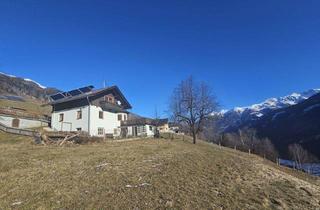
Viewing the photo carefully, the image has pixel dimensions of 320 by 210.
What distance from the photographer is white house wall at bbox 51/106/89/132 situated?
5241cm

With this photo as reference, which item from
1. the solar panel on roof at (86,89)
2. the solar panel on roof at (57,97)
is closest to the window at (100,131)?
the solar panel on roof at (86,89)

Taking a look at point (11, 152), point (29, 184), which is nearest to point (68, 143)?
point (11, 152)

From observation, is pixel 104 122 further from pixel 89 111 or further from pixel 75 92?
pixel 75 92

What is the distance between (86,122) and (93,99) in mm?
4843

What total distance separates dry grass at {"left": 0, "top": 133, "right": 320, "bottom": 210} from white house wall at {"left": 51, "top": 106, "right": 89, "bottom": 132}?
27.3 m

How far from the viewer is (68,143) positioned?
36.5 meters

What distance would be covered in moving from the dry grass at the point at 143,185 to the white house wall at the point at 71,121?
89.6 ft

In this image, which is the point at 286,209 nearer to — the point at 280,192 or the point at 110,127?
the point at 280,192

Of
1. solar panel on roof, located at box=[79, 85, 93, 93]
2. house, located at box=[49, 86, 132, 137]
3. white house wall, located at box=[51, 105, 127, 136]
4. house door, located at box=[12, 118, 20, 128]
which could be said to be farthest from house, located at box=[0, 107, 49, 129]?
solar panel on roof, located at box=[79, 85, 93, 93]

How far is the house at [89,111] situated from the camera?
→ 2067 inches

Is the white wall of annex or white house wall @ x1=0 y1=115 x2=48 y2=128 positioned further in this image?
white house wall @ x1=0 y1=115 x2=48 y2=128

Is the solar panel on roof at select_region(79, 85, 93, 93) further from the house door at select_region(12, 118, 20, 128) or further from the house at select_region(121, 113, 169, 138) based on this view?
the house door at select_region(12, 118, 20, 128)

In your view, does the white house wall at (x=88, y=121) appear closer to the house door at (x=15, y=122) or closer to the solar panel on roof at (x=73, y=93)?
the solar panel on roof at (x=73, y=93)

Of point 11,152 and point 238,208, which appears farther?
point 11,152
